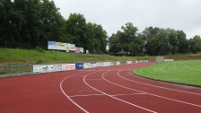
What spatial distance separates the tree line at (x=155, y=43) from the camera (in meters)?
122

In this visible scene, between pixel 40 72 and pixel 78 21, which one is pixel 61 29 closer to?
pixel 78 21

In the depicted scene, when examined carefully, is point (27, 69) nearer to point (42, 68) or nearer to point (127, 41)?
point (42, 68)

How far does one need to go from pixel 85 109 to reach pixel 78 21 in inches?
3145

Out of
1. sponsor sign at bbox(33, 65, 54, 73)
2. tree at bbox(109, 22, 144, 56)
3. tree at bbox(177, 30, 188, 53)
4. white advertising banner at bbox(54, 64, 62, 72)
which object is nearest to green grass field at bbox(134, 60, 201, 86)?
white advertising banner at bbox(54, 64, 62, 72)

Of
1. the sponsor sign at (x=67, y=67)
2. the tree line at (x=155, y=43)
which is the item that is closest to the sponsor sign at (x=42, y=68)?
the sponsor sign at (x=67, y=67)

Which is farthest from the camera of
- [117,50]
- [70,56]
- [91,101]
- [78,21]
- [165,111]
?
[117,50]

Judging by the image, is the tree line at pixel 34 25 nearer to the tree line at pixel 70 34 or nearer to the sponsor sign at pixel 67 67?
the tree line at pixel 70 34

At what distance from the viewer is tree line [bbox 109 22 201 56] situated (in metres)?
122

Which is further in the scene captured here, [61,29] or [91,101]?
[61,29]

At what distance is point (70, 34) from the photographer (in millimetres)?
85125

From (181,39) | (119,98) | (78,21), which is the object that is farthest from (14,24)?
(181,39)

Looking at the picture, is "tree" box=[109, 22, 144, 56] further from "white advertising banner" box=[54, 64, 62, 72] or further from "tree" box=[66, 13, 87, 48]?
"white advertising banner" box=[54, 64, 62, 72]

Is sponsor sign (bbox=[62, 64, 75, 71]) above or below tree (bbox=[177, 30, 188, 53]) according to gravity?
below

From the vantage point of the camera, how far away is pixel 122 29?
130 metres
